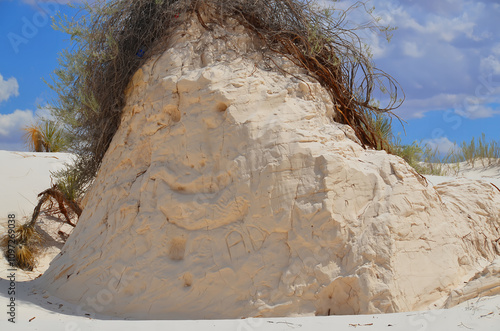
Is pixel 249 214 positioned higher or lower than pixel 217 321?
higher

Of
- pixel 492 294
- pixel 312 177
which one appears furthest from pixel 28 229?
pixel 492 294

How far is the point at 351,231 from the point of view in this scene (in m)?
5.00

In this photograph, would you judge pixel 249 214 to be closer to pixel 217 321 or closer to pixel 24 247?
pixel 217 321

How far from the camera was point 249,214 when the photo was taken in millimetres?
5164

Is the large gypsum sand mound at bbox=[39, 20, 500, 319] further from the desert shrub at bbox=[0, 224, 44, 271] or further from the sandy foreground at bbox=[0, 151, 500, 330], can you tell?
the desert shrub at bbox=[0, 224, 44, 271]

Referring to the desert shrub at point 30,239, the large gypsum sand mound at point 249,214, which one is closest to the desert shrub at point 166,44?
the large gypsum sand mound at point 249,214

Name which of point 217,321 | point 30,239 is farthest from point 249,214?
point 30,239

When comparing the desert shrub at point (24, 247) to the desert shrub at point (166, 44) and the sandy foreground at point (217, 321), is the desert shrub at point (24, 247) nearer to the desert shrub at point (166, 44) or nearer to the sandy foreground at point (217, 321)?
the sandy foreground at point (217, 321)

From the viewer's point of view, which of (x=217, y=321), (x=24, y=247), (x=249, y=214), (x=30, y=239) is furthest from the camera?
(x=30, y=239)

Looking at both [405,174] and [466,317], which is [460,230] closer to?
[405,174]

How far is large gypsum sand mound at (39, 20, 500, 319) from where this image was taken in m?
4.92

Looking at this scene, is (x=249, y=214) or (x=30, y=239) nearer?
(x=249, y=214)

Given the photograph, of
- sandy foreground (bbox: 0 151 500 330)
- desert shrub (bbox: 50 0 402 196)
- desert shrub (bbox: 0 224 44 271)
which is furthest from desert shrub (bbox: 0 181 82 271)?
desert shrub (bbox: 50 0 402 196)

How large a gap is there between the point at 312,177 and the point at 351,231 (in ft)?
2.20
